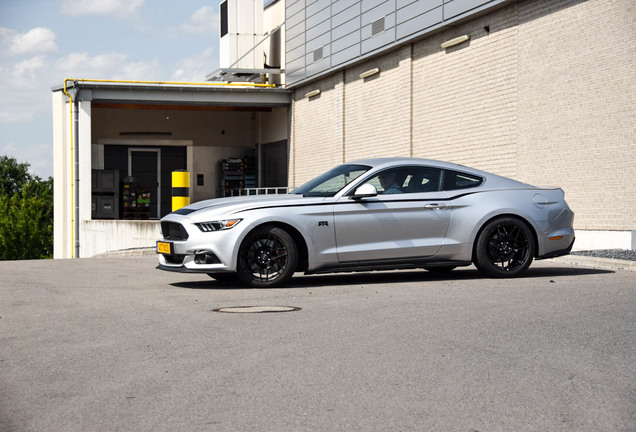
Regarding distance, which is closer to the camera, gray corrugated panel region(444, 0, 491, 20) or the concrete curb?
the concrete curb

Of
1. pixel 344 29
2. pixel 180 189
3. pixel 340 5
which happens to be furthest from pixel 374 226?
pixel 340 5

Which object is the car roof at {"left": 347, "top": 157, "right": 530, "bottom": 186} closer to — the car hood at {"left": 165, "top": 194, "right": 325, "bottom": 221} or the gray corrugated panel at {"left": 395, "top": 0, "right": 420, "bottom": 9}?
the car hood at {"left": 165, "top": 194, "right": 325, "bottom": 221}

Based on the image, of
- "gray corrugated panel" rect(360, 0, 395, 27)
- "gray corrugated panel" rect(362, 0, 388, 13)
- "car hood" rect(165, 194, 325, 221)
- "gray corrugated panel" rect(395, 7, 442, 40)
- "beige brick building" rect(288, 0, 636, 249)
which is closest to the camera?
"car hood" rect(165, 194, 325, 221)

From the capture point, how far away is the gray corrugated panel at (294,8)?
1135 inches

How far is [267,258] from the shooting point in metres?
9.35

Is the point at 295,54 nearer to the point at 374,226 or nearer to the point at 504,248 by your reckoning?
the point at 504,248

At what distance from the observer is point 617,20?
14492mm

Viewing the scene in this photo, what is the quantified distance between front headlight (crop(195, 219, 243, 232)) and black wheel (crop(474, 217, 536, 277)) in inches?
117

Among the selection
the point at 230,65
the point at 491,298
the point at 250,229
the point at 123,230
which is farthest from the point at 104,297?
the point at 230,65

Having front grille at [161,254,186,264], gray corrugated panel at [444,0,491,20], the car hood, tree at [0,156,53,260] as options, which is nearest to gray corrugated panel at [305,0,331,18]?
gray corrugated panel at [444,0,491,20]

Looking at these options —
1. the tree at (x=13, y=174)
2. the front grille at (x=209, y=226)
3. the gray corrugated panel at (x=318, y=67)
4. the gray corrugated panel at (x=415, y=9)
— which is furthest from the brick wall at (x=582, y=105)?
the tree at (x=13, y=174)

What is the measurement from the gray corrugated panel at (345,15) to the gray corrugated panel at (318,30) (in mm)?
405

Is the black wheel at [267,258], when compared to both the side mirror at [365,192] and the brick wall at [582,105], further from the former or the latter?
the brick wall at [582,105]

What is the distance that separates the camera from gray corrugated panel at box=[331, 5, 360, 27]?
24.9 metres
